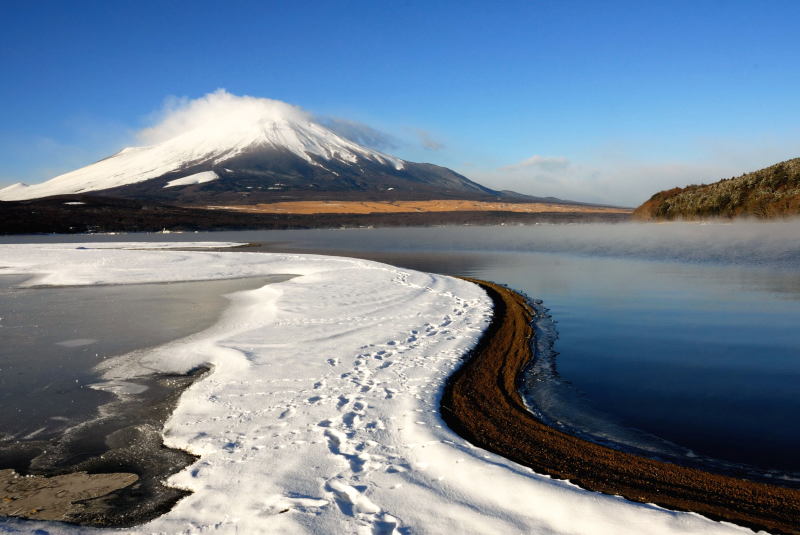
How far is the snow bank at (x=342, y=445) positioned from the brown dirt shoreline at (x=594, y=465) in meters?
Answer: 0.31

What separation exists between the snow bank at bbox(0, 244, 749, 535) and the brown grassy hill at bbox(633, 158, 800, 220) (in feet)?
185

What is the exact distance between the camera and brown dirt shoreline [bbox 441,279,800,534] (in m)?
4.89

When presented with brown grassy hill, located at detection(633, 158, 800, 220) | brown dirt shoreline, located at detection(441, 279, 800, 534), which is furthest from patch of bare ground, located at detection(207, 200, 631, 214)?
brown dirt shoreline, located at detection(441, 279, 800, 534)

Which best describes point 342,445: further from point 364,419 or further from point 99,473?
point 99,473

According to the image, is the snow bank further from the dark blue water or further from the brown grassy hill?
the brown grassy hill

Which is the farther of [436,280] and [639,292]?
[436,280]

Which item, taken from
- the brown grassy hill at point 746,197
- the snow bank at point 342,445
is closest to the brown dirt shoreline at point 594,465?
the snow bank at point 342,445

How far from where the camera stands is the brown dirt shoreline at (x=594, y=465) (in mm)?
4887

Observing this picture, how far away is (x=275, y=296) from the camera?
18547 millimetres

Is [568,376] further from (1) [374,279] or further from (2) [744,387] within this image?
(1) [374,279]

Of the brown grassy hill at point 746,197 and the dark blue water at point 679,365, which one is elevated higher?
the brown grassy hill at point 746,197

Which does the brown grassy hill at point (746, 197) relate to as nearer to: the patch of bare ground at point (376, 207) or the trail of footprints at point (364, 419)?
the trail of footprints at point (364, 419)

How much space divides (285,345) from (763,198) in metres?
65.0

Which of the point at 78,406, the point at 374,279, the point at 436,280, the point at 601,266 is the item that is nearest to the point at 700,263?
the point at 601,266
